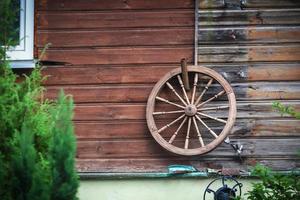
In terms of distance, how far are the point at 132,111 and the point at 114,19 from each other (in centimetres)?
88

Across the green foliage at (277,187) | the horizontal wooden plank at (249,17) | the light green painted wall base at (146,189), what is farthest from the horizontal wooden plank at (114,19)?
the green foliage at (277,187)

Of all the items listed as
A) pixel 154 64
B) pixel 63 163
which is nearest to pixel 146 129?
pixel 154 64

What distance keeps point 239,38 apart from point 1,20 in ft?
7.10

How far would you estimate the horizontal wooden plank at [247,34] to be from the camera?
5484 millimetres

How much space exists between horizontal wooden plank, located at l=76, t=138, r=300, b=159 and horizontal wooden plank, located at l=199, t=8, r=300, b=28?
3.54 ft

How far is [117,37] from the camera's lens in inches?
220

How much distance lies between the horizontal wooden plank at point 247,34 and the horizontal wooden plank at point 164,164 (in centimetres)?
108

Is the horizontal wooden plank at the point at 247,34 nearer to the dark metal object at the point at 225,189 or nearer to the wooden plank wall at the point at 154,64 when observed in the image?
the wooden plank wall at the point at 154,64

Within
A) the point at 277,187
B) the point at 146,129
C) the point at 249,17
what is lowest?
the point at 277,187

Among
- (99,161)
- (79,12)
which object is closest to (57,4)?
(79,12)

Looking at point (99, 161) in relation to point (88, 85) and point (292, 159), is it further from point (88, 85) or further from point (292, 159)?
point (292, 159)

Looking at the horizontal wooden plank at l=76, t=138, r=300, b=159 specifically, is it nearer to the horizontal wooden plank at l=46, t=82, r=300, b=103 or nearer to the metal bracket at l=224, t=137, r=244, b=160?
the metal bracket at l=224, t=137, r=244, b=160

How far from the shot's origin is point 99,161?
18.0ft

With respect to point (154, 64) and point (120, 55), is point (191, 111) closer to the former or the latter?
point (154, 64)
